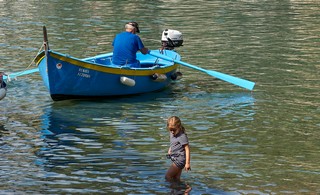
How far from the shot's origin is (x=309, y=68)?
24.0m

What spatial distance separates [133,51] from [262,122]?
4167 mm

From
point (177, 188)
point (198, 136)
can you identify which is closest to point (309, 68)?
point (198, 136)

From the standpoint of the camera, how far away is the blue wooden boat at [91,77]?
18.2 metres

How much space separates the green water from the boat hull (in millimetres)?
282

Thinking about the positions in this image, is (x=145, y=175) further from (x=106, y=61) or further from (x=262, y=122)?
(x=106, y=61)

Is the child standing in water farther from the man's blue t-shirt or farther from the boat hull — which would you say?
the man's blue t-shirt

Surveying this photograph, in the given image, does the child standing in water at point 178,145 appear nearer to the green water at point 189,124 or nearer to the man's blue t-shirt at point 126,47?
the green water at point 189,124

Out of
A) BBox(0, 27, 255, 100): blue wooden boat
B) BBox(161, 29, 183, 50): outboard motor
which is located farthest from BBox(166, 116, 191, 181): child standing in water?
BBox(161, 29, 183, 50): outboard motor

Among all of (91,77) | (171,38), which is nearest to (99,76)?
(91,77)

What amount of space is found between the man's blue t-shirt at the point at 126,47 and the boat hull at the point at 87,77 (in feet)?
1.54

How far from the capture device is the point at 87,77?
61.9 feet

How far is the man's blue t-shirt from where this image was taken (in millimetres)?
19625

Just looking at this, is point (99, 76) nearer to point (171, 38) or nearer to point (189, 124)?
point (189, 124)

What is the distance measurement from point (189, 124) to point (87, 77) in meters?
3.15
